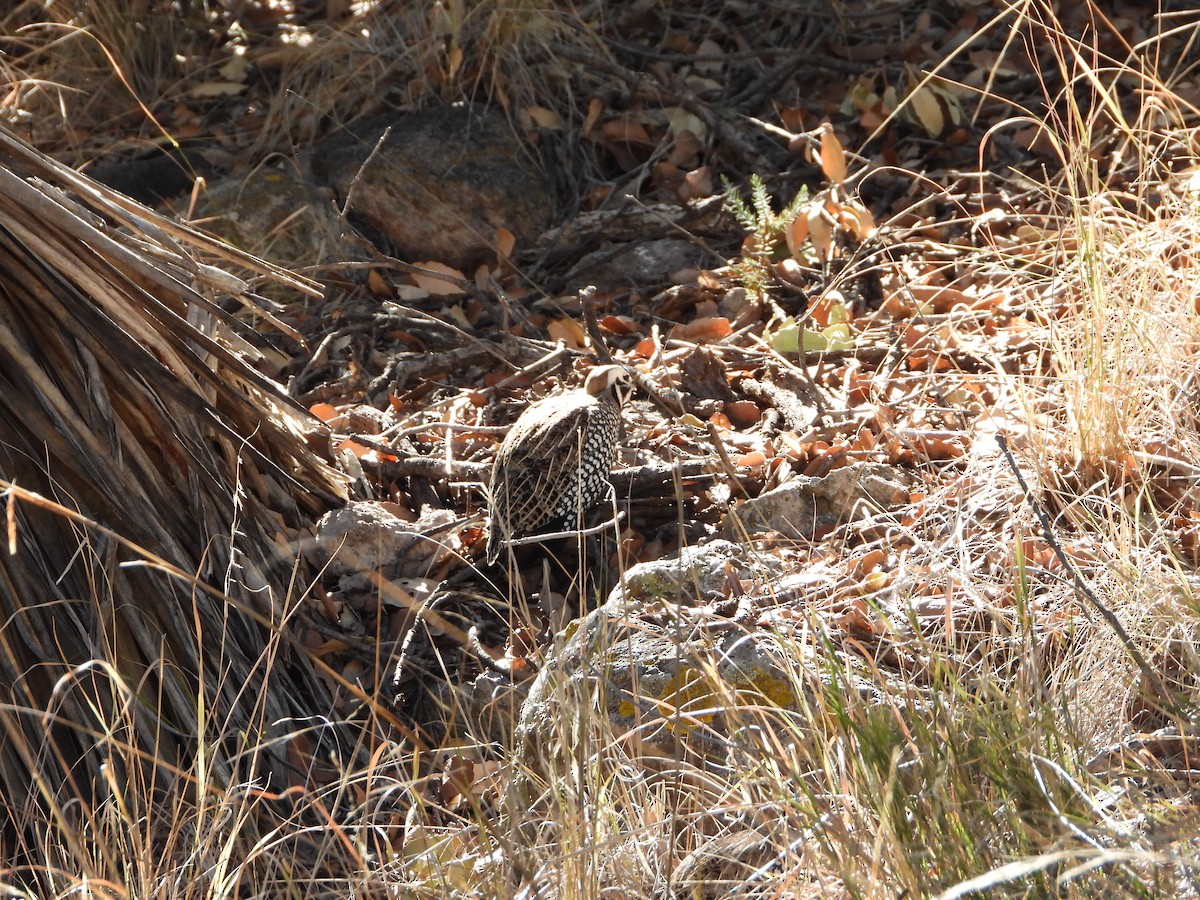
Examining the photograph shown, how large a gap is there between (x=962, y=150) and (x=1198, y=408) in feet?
8.53

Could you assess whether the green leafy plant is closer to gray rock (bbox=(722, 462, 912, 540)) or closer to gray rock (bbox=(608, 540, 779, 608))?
gray rock (bbox=(722, 462, 912, 540))

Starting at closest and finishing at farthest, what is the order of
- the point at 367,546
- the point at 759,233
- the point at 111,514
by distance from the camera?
the point at 111,514 → the point at 367,546 → the point at 759,233

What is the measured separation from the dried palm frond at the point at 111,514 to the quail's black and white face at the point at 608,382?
988mm

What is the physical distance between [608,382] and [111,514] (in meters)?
1.53

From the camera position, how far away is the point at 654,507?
3656 mm

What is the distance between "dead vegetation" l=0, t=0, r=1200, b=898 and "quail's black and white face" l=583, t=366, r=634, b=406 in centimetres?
23

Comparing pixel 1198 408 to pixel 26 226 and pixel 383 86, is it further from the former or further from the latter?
pixel 383 86

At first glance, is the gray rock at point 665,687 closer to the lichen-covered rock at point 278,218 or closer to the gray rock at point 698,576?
the gray rock at point 698,576

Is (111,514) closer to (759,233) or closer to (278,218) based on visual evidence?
(759,233)

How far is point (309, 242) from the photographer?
576 centimetres

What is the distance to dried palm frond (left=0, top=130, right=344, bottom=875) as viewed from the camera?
8.85 ft

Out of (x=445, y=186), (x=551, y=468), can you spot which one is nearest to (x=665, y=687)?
(x=551, y=468)

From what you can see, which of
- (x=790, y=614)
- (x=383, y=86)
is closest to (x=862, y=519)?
(x=790, y=614)

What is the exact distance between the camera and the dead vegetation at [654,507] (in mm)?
1997
